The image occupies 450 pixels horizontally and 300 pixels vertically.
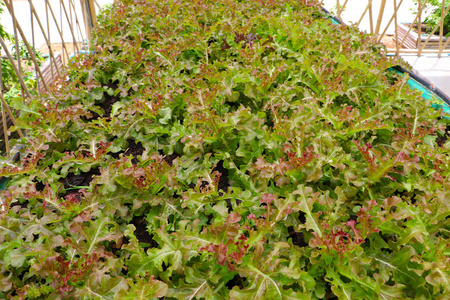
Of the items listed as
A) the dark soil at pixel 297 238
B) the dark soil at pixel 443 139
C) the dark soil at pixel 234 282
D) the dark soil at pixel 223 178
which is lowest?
the dark soil at pixel 234 282

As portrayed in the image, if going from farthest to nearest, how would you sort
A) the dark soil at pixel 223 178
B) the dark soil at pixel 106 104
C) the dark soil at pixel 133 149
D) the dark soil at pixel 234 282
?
the dark soil at pixel 106 104
the dark soil at pixel 133 149
the dark soil at pixel 223 178
the dark soil at pixel 234 282

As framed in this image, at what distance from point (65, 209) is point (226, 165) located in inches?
36.7

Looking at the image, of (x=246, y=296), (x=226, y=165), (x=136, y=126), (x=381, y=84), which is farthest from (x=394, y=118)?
(x=136, y=126)

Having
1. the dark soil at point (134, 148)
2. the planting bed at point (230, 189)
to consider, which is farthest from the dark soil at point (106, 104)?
the dark soil at point (134, 148)

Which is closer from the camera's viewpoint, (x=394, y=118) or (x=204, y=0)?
(x=394, y=118)

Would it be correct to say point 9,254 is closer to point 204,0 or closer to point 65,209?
point 65,209

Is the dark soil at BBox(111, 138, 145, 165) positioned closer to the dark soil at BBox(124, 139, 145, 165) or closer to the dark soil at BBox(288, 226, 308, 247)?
the dark soil at BBox(124, 139, 145, 165)

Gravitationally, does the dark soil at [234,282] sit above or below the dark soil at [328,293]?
above

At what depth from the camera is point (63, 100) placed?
256 cm

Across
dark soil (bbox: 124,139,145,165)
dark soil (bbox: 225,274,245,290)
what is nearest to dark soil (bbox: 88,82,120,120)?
dark soil (bbox: 124,139,145,165)

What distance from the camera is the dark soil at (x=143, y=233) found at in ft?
5.56

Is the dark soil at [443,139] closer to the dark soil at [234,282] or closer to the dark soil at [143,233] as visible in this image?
the dark soil at [234,282]

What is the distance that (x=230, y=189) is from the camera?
1.72 m

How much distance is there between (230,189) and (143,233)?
53 centimetres
